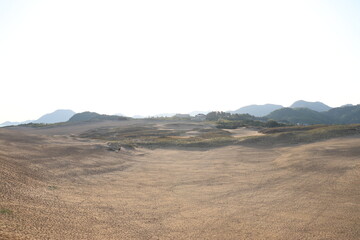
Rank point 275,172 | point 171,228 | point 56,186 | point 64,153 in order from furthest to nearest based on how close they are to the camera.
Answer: point 64,153, point 275,172, point 56,186, point 171,228

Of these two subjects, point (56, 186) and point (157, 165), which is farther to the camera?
point (157, 165)

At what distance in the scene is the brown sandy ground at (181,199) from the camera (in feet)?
27.3

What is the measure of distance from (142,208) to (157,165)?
12.3 meters

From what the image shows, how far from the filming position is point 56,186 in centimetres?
1317

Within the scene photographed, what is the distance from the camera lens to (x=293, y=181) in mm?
15438

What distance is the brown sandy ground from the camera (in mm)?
8328

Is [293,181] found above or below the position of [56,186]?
below

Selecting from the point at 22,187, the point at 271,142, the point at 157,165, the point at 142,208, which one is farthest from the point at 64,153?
the point at 271,142

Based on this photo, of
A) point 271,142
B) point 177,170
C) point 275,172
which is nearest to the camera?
point 275,172

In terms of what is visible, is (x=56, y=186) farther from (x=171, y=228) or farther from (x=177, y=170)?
(x=177, y=170)

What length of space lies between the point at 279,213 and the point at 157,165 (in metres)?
14.9

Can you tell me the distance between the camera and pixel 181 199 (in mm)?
12625

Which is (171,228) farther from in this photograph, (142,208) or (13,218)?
(13,218)

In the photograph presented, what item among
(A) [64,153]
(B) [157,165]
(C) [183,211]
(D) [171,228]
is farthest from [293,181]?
(A) [64,153]
